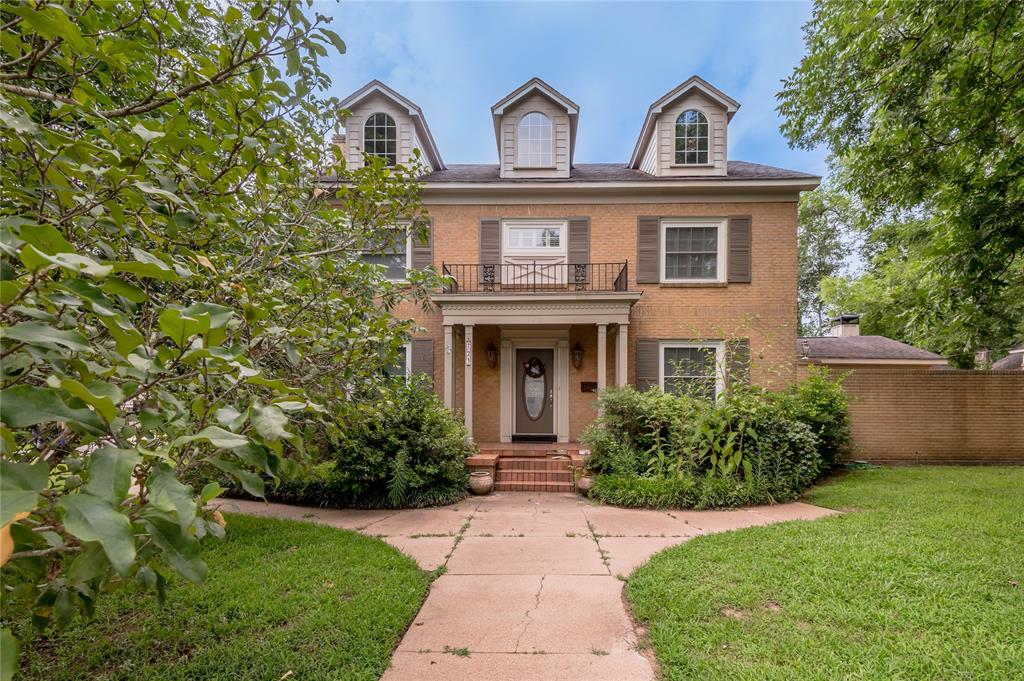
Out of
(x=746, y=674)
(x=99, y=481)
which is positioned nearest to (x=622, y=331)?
(x=746, y=674)

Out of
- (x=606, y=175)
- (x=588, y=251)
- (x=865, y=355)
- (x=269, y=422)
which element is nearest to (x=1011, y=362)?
(x=865, y=355)

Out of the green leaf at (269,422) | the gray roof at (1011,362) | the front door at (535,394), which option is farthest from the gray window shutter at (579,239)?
the gray roof at (1011,362)

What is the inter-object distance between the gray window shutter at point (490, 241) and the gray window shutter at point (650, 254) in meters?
2.96

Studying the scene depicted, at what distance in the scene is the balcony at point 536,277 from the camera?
925 cm

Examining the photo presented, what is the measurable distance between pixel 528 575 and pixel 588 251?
22.8 feet

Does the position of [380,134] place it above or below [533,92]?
below

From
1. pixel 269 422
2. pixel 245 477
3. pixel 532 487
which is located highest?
pixel 269 422

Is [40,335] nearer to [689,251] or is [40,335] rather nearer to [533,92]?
[689,251]

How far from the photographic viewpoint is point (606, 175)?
9867mm

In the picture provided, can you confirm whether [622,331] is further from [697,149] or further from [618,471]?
[697,149]

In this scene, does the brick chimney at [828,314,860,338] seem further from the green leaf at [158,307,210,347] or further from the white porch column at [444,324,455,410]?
the green leaf at [158,307,210,347]

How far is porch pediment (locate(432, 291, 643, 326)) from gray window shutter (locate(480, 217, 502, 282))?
3.58 ft

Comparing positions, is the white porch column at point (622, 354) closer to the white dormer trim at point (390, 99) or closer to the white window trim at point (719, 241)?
the white window trim at point (719, 241)

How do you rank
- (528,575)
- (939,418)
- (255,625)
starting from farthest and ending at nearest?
(939,418), (528,575), (255,625)
